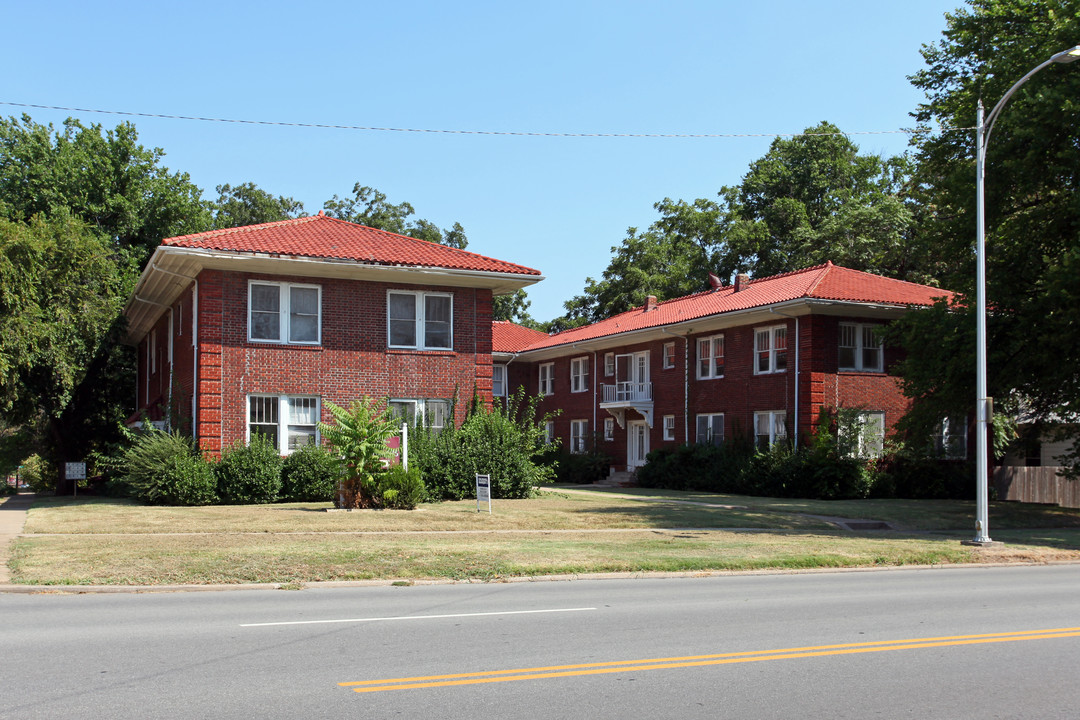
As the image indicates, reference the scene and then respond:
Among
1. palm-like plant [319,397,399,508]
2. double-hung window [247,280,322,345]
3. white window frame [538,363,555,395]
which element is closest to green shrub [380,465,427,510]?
palm-like plant [319,397,399,508]

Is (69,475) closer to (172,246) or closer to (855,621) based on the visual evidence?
(172,246)

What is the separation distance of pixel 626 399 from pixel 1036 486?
646 inches

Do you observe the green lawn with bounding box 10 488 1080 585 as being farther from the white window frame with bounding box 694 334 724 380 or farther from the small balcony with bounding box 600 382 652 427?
the small balcony with bounding box 600 382 652 427

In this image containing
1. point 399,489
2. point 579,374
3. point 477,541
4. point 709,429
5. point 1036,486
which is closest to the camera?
point 477,541

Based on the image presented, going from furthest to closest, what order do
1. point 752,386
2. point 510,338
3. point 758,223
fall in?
point 758,223, point 510,338, point 752,386

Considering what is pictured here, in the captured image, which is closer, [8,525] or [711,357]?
[8,525]

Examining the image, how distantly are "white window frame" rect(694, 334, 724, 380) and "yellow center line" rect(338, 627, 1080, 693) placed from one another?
27.1 metres

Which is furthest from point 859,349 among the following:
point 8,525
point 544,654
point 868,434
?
point 544,654

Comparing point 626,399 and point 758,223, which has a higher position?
point 758,223

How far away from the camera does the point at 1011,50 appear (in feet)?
80.6

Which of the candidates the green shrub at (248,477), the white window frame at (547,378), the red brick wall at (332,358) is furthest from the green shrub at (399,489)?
the white window frame at (547,378)

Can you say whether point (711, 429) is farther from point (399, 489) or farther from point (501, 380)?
point (399, 489)

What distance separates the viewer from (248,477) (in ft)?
77.8

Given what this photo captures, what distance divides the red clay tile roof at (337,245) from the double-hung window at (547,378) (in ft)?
69.3
